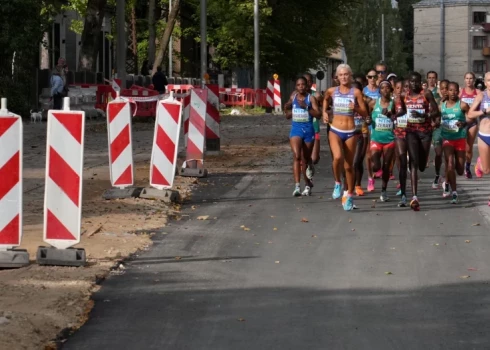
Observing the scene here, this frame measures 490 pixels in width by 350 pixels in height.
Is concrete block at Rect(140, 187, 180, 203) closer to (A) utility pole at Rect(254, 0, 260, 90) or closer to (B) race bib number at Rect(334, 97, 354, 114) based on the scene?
(B) race bib number at Rect(334, 97, 354, 114)

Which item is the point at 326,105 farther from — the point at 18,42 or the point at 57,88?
the point at 57,88

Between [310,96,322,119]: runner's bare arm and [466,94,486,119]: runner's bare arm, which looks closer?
[466,94,486,119]: runner's bare arm

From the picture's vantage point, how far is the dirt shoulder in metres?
8.28

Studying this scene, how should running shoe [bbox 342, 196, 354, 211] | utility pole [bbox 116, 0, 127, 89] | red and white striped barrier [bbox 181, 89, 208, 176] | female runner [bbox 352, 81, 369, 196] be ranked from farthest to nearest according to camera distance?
1. utility pole [bbox 116, 0, 127, 89]
2. red and white striped barrier [bbox 181, 89, 208, 176]
3. female runner [bbox 352, 81, 369, 196]
4. running shoe [bbox 342, 196, 354, 211]

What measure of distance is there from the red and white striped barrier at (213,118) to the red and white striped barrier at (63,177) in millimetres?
11333

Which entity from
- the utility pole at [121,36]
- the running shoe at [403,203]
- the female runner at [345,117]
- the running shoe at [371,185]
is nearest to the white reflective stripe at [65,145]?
the female runner at [345,117]

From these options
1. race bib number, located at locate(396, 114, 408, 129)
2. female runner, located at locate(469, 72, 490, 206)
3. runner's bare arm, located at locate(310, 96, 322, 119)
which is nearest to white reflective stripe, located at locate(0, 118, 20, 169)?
race bib number, located at locate(396, 114, 408, 129)

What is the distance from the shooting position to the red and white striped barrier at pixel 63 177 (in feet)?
35.1

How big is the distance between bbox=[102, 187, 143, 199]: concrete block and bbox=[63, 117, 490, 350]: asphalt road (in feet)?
3.04

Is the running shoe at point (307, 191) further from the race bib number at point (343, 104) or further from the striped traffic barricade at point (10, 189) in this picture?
the striped traffic barricade at point (10, 189)

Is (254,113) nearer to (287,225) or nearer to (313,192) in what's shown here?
(313,192)

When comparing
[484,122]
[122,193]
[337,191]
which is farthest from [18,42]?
[484,122]

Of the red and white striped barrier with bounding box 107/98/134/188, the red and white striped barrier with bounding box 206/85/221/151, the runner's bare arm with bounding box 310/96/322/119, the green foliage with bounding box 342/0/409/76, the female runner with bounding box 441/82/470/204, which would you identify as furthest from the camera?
the green foliage with bounding box 342/0/409/76

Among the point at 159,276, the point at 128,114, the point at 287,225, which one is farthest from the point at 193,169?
the point at 159,276
